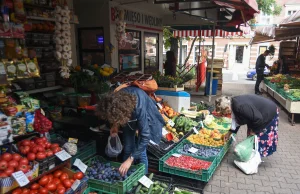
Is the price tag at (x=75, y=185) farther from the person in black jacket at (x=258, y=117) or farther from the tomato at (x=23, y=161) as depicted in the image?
the person in black jacket at (x=258, y=117)

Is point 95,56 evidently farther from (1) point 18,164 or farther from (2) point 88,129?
(1) point 18,164

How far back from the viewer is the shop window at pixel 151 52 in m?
8.78

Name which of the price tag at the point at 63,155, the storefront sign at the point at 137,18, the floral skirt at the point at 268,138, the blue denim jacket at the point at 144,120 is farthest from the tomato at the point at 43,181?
the storefront sign at the point at 137,18

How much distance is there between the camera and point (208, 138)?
4832 mm

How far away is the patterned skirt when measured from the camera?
4.12 m

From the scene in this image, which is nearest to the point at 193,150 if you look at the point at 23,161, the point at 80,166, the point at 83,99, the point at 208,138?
the point at 208,138

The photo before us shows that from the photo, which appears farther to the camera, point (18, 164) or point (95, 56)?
point (95, 56)

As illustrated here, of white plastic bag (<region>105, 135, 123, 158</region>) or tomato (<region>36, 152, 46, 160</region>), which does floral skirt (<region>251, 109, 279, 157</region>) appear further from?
tomato (<region>36, 152, 46, 160</region>)

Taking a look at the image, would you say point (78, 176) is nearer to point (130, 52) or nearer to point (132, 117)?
point (132, 117)

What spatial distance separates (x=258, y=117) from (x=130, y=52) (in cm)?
466

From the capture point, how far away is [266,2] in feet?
49.4

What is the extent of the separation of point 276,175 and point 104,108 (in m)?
3.21

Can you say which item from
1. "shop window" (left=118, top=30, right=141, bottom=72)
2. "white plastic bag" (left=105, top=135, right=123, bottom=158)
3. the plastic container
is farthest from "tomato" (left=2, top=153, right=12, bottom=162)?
"shop window" (left=118, top=30, right=141, bottom=72)

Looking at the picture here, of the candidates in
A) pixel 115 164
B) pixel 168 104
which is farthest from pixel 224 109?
pixel 115 164
